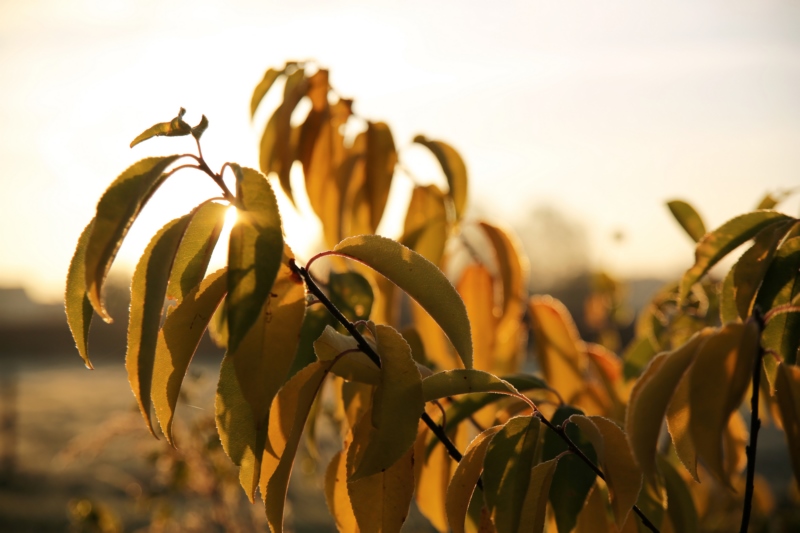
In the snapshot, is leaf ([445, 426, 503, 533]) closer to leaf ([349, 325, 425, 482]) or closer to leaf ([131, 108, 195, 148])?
leaf ([349, 325, 425, 482])

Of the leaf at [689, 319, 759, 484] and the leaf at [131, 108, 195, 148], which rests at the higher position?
the leaf at [131, 108, 195, 148]

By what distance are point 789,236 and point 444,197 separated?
0.46m

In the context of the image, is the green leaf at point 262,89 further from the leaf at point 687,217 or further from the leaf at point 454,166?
the leaf at point 687,217

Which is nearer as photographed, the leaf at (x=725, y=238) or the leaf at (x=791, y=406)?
the leaf at (x=791, y=406)

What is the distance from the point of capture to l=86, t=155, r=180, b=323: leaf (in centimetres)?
41

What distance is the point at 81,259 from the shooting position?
483 millimetres

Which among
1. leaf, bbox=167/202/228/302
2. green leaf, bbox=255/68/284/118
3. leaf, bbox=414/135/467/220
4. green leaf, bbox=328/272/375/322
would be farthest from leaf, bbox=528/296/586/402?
leaf, bbox=167/202/228/302

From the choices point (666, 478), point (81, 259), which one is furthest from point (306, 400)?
point (666, 478)

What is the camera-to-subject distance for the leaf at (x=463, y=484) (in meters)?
0.52

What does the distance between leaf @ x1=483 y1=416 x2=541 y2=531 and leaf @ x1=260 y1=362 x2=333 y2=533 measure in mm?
133

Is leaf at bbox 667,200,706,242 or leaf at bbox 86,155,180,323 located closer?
leaf at bbox 86,155,180,323

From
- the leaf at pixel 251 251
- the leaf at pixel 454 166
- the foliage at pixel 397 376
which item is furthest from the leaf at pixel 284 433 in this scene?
the leaf at pixel 454 166

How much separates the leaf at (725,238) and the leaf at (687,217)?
0.84ft

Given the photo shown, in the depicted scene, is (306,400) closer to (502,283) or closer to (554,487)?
(554,487)
